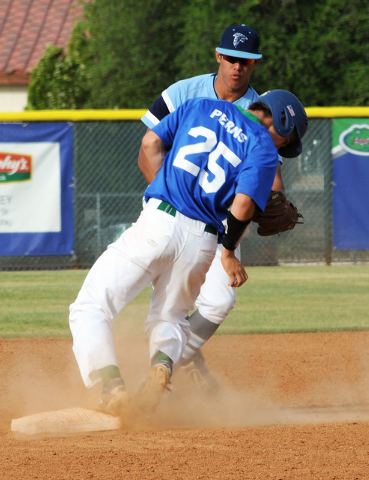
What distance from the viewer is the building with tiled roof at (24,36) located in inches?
699

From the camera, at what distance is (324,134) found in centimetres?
1034

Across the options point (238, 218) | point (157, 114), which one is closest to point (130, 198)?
point (157, 114)

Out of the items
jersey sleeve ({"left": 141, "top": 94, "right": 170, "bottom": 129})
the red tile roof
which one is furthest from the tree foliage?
jersey sleeve ({"left": 141, "top": 94, "right": 170, "bottom": 129})

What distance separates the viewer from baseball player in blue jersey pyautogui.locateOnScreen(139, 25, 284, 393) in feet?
13.5

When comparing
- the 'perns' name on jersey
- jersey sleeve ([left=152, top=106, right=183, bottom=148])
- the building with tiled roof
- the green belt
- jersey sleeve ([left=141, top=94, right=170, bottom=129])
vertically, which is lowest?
the building with tiled roof

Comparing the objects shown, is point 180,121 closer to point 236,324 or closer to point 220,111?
point 220,111

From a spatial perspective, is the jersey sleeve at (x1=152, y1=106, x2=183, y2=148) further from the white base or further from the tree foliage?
the tree foliage

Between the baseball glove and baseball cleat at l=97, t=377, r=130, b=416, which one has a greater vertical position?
the baseball glove

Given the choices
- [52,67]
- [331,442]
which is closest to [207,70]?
[52,67]

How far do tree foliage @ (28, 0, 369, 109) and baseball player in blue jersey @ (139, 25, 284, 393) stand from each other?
806 cm

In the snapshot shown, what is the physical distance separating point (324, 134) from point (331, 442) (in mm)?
7801

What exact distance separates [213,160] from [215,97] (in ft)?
3.68

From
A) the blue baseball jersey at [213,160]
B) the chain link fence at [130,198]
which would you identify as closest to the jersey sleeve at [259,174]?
the blue baseball jersey at [213,160]

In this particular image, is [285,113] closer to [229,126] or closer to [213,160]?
[229,126]
